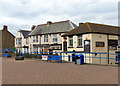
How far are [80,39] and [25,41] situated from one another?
26946 millimetres

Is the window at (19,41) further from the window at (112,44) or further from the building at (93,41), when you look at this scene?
the window at (112,44)

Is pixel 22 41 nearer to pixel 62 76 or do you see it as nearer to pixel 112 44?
pixel 112 44

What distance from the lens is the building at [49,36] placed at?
1561 inches

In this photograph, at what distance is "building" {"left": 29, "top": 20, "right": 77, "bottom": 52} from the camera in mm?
39656

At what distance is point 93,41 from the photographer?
26.7 m

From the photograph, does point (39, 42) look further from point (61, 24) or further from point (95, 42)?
point (95, 42)

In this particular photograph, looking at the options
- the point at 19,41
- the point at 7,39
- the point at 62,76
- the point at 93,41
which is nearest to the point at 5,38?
the point at 7,39

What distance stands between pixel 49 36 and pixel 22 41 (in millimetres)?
14244

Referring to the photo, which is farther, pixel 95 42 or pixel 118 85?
pixel 95 42

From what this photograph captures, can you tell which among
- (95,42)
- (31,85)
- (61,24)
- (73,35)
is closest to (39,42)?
(61,24)

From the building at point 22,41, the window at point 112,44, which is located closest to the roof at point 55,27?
the building at point 22,41

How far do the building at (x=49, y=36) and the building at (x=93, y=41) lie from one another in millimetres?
8407

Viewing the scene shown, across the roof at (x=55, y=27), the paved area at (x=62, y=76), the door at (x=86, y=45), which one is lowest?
the paved area at (x=62, y=76)

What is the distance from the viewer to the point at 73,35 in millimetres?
29953
